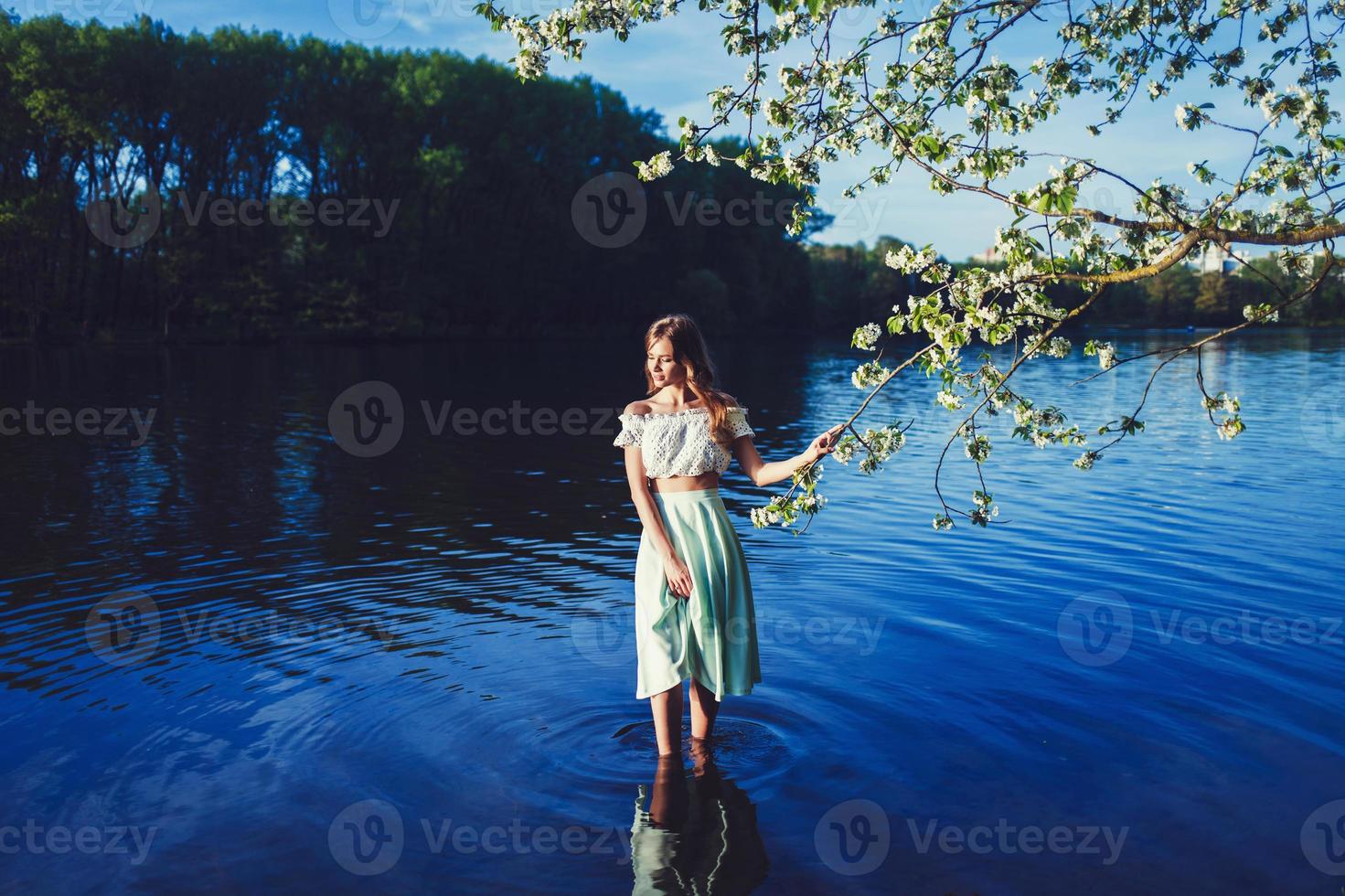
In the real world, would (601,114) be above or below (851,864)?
above

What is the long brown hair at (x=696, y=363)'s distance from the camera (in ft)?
17.8

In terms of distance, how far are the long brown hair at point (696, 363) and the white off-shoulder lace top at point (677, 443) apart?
50 millimetres

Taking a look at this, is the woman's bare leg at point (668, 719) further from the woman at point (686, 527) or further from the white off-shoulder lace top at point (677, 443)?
the white off-shoulder lace top at point (677, 443)

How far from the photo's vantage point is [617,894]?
4.59 meters

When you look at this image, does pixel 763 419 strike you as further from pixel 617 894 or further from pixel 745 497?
pixel 617 894

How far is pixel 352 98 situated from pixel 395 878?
6061cm

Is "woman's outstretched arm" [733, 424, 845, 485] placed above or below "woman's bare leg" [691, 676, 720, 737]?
above

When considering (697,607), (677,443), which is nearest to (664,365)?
(677,443)

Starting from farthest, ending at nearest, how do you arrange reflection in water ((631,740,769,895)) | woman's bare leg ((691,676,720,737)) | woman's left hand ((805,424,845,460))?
1. woman's bare leg ((691,676,720,737))
2. woman's left hand ((805,424,845,460))
3. reflection in water ((631,740,769,895))

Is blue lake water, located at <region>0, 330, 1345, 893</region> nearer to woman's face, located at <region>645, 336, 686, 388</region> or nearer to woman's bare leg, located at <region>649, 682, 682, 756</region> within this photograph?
woman's bare leg, located at <region>649, 682, 682, 756</region>

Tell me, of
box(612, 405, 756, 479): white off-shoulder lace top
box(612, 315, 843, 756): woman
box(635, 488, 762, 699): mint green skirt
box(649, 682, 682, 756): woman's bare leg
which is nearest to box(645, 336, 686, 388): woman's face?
box(612, 315, 843, 756): woman

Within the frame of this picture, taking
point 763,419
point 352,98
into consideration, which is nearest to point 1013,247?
point 763,419

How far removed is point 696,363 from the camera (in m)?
5.50

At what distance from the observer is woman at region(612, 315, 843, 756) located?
543 centimetres
